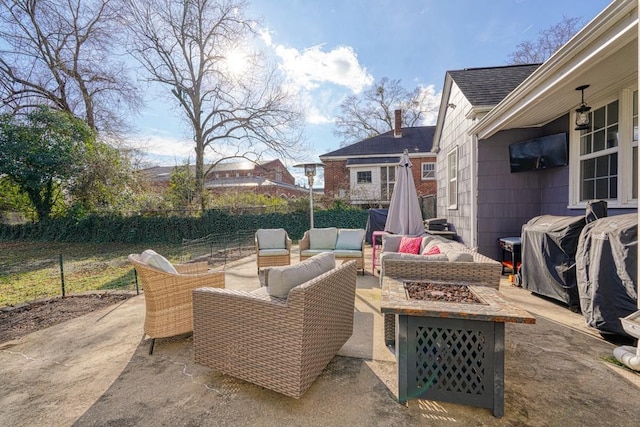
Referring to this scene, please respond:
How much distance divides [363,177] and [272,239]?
10.2 m

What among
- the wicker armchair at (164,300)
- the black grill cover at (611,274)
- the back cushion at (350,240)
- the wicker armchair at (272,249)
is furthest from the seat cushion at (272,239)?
the black grill cover at (611,274)

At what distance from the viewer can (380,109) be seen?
839 inches

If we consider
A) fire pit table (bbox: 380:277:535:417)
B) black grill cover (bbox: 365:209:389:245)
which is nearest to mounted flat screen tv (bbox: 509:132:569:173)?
fire pit table (bbox: 380:277:535:417)

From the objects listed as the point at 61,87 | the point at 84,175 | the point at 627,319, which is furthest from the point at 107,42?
the point at 627,319

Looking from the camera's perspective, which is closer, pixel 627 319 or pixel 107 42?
pixel 627 319

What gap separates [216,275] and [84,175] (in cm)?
1246

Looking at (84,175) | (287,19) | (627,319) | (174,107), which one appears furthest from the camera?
(174,107)

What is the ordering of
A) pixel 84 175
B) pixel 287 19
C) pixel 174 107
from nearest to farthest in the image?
pixel 287 19 → pixel 84 175 → pixel 174 107

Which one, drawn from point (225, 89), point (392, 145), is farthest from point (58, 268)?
point (392, 145)

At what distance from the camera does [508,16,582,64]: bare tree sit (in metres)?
13.0

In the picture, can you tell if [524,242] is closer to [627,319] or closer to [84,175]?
[627,319]

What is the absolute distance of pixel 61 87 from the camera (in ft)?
44.1

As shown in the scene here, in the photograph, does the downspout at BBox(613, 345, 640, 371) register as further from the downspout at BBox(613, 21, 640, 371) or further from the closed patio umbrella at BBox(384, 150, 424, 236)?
the closed patio umbrella at BBox(384, 150, 424, 236)

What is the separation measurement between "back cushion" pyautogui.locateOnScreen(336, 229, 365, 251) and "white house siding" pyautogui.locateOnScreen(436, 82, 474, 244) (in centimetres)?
224
